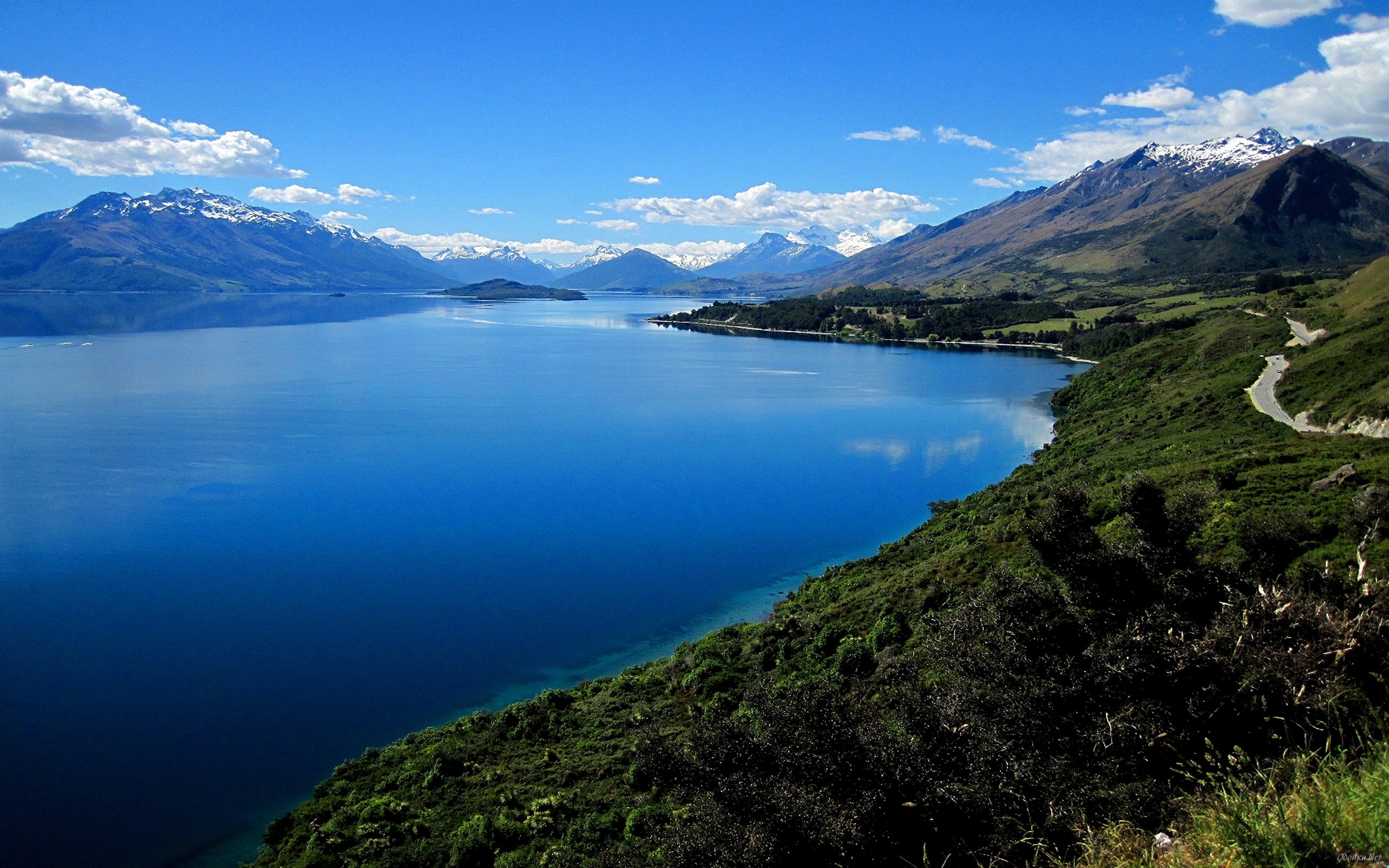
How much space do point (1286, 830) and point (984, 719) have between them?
538 cm

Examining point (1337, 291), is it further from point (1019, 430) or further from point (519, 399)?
point (519, 399)

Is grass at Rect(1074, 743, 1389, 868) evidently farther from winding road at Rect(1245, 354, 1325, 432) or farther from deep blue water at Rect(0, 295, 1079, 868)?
winding road at Rect(1245, 354, 1325, 432)

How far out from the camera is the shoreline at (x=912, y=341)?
422 feet

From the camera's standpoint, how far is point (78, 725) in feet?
69.9

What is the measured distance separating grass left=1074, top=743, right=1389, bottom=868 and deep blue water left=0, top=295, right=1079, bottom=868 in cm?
1824

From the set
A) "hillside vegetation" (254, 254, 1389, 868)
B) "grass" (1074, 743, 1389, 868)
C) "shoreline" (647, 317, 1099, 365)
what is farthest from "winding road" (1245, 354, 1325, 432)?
"shoreline" (647, 317, 1099, 365)

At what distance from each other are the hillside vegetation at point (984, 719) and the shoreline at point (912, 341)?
3789 inches

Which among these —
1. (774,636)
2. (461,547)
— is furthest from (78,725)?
(774,636)

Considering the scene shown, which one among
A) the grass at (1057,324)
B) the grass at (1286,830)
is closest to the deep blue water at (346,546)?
→ the grass at (1286,830)

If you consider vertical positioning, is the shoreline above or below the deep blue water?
above

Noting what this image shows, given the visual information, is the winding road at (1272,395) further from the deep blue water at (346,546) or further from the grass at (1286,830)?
the grass at (1286,830)

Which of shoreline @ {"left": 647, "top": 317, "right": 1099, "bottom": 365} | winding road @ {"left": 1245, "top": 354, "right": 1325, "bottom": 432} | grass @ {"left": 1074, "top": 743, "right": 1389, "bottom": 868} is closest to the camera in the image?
grass @ {"left": 1074, "top": 743, "right": 1389, "bottom": 868}

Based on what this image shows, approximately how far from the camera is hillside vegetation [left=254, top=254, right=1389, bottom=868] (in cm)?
840

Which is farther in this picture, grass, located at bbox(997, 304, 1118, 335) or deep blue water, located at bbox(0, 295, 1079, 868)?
grass, located at bbox(997, 304, 1118, 335)
